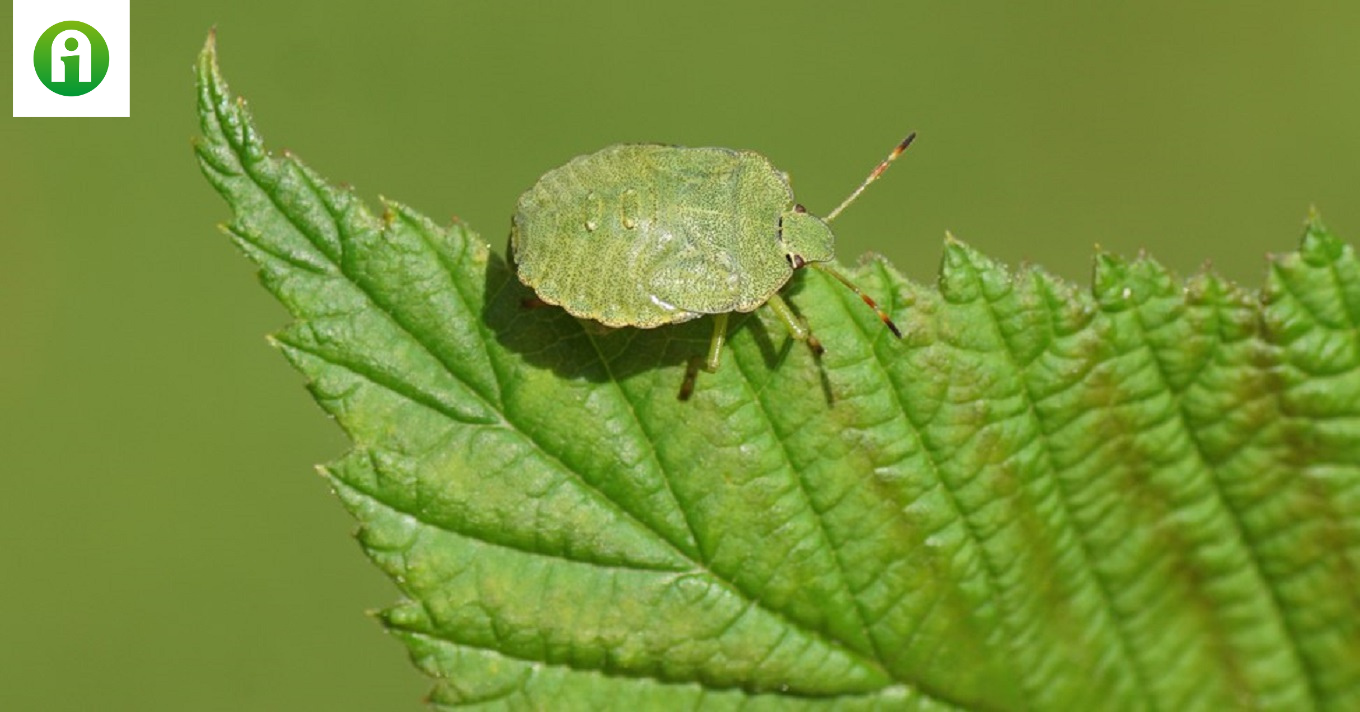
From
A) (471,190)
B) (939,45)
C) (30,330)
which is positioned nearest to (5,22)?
(30,330)

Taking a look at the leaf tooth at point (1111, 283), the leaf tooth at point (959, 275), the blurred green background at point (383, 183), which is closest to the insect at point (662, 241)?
the leaf tooth at point (959, 275)

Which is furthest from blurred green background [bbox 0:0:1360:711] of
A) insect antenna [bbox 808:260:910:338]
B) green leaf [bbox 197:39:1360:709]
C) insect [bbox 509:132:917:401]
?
insect antenna [bbox 808:260:910:338]

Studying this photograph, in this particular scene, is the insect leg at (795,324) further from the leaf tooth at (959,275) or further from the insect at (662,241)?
the leaf tooth at (959,275)

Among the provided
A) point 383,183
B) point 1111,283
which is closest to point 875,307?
point 1111,283

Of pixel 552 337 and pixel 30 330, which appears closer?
pixel 552 337

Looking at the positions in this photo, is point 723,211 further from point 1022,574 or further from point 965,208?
point 965,208

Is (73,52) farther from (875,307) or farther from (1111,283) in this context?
(1111,283)
